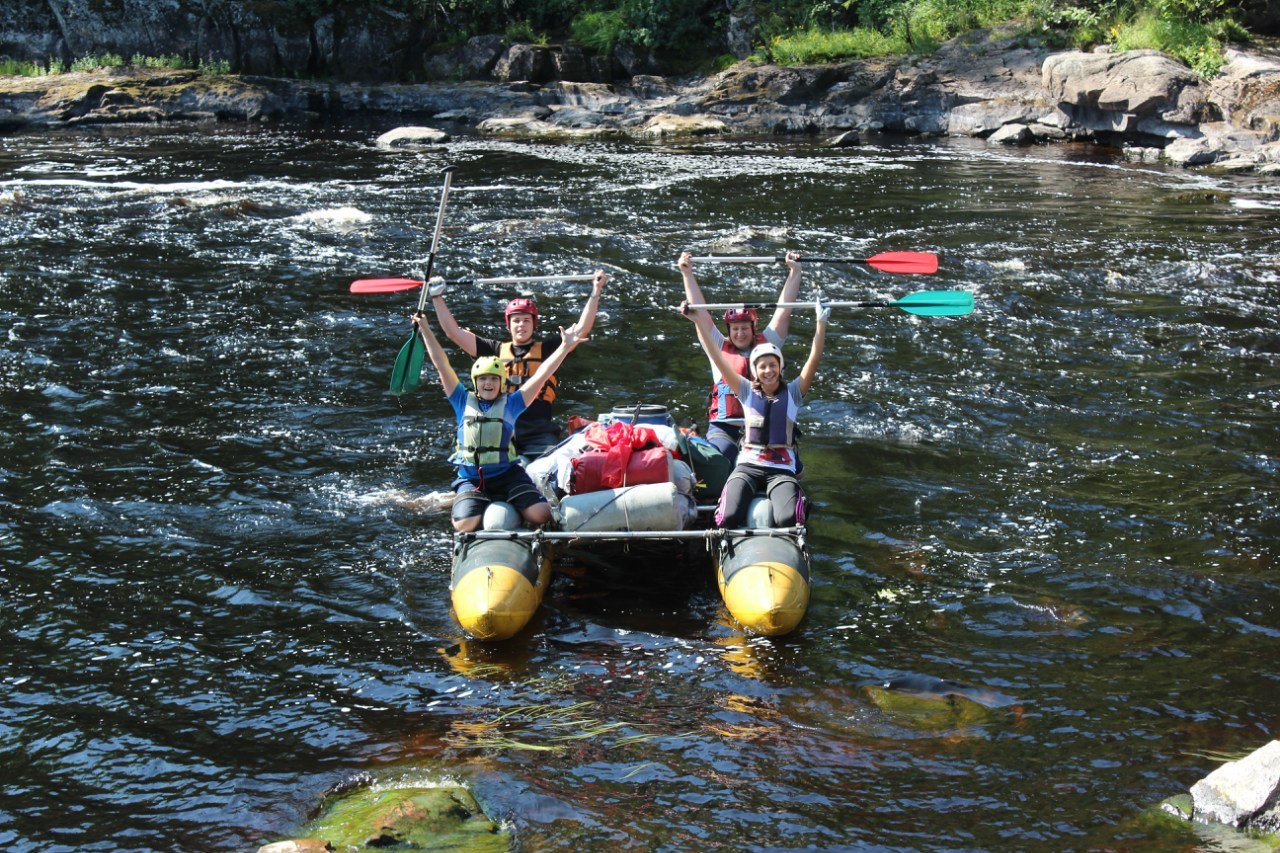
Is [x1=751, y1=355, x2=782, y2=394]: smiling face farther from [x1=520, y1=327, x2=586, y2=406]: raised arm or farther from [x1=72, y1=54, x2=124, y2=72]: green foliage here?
[x1=72, y1=54, x2=124, y2=72]: green foliage

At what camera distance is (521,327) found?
8117 millimetres

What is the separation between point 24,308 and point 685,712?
1036 centimetres

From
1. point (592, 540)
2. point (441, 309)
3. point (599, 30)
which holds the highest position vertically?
point (599, 30)

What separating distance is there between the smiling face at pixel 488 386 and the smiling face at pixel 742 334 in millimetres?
1875

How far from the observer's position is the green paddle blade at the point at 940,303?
834cm

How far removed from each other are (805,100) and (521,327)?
24446 mm

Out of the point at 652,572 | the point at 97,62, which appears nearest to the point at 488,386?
the point at 652,572

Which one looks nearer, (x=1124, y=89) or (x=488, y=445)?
(x=488, y=445)

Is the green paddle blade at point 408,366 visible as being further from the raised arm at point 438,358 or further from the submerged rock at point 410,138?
the submerged rock at point 410,138

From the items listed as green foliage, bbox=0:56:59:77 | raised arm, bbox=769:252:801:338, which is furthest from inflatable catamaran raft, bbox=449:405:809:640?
green foliage, bbox=0:56:59:77

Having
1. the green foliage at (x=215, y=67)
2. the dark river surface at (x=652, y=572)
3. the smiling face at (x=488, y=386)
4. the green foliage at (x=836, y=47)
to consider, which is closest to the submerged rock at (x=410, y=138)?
the green foliage at (x=215, y=67)

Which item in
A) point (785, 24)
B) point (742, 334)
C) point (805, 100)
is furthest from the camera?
point (785, 24)

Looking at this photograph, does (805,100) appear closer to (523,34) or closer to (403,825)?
(523,34)

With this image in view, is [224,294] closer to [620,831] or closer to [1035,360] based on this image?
[1035,360]
